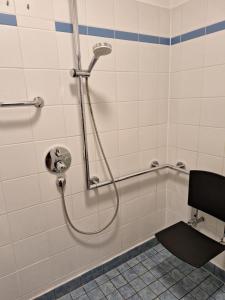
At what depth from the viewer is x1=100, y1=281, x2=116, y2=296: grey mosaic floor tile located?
1467mm

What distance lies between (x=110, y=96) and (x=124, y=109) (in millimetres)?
146

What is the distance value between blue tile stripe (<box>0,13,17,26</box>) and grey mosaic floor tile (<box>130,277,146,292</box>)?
5.93ft

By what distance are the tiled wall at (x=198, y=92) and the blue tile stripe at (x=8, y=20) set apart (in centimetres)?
112

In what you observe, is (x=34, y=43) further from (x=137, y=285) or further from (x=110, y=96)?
(x=137, y=285)

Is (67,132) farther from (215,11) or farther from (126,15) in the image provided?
(215,11)

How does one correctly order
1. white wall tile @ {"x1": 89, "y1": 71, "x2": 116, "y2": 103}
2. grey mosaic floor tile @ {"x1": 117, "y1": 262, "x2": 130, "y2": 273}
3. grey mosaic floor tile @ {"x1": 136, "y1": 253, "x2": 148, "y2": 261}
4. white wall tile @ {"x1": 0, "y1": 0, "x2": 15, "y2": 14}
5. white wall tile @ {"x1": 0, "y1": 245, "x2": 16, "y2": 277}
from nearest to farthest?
white wall tile @ {"x1": 0, "y1": 0, "x2": 15, "y2": 14}
white wall tile @ {"x1": 0, "y1": 245, "x2": 16, "y2": 277}
white wall tile @ {"x1": 89, "y1": 71, "x2": 116, "y2": 103}
grey mosaic floor tile @ {"x1": 117, "y1": 262, "x2": 130, "y2": 273}
grey mosaic floor tile @ {"x1": 136, "y1": 253, "x2": 148, "y2": 261}

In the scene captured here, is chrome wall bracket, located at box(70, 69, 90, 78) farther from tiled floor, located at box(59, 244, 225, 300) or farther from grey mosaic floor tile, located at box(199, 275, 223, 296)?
grey mosaic floor tile, located at box(199, 275, 223, 296)

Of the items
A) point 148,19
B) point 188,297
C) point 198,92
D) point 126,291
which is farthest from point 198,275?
point 148,19

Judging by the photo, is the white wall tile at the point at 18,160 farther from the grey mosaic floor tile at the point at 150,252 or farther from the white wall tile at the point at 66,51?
the grey mosaic floor tile at the point at 150,252

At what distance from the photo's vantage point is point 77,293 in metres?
1.47

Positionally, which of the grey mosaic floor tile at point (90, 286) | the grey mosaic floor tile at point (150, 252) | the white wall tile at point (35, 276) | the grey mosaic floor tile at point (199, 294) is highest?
the white wall tile at point (35, 276)

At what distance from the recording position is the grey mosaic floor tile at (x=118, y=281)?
1.53m

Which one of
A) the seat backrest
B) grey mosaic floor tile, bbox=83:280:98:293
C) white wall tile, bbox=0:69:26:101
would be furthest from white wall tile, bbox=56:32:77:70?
grey mosaic floor tile, bbox=83:280:98:293

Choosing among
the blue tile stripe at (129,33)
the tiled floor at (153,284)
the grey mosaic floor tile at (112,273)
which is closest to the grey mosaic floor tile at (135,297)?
the tiled floor at (153,284)
